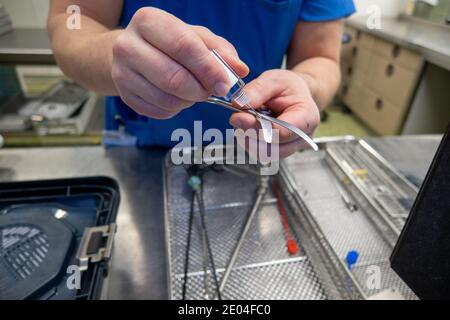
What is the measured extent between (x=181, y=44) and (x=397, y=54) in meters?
1.80

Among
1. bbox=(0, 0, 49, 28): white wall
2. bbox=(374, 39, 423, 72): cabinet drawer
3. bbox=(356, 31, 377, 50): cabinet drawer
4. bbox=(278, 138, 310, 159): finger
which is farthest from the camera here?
bbox=(356, 31, 377, 50): cabinet drawer

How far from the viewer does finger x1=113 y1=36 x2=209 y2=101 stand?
23 centimetres

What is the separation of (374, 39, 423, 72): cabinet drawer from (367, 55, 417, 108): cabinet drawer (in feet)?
0.09

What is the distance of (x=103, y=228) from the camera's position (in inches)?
14.4

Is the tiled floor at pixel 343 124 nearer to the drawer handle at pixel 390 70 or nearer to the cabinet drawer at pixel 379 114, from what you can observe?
the cabinet drawer at pixel 379 114

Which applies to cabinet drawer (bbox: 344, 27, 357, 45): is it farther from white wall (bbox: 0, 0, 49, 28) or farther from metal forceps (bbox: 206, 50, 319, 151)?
metal forceps (bbox: 206, 50, 319, 151)

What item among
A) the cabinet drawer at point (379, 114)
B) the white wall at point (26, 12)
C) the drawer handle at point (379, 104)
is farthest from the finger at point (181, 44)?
the drawer handle at point (379, 104)

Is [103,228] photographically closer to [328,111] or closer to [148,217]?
[148,217]

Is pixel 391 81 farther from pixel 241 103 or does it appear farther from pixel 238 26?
pixel 241 103

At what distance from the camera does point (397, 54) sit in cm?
162

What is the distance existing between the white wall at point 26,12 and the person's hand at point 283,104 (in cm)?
119

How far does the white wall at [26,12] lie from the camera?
1.11 meters

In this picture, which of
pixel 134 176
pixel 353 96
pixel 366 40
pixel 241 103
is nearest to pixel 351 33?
pixel 366 40

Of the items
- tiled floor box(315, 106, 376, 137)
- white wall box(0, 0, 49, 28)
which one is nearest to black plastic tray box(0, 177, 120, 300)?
white wall box(0, 0, 49, 28)
